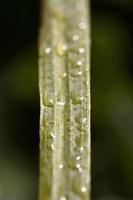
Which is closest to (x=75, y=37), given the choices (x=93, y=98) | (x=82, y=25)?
(x=82, y=25)

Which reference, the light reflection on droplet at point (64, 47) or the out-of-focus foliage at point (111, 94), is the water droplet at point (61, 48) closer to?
the light reflection on droplet at point (64, 47)

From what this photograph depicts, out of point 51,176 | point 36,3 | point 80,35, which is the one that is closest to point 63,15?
point 80,35

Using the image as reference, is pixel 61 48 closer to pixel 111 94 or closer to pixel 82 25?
pixel 82 25

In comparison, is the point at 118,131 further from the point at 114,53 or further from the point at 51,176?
the point at 51,176

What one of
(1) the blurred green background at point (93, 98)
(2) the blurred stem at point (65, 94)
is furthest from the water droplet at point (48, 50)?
(1) the blurred green background at point (93, 98)

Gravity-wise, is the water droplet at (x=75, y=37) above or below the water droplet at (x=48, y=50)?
above
